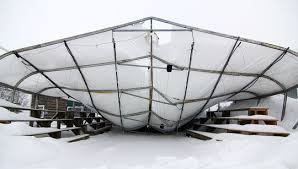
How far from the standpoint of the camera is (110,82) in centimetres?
659

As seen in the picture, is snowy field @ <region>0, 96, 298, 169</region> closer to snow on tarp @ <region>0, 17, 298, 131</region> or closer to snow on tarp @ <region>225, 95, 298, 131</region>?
snow on tarp @ <region>0, 17, 298, 131</region>

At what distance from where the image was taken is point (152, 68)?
604 cm

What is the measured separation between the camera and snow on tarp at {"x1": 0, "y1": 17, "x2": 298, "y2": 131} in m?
5.55

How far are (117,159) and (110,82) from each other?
3086 millimetres

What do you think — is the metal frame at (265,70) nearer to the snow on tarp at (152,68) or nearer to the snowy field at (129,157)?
the snow on tarp at (152,68)

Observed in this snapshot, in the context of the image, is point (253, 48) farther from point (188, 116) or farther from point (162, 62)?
point (188, 116)

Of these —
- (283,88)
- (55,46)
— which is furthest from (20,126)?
(283,88)

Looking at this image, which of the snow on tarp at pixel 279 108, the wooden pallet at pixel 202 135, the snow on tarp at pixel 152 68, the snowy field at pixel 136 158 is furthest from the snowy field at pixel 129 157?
the snow on tarp at pixel 279 108

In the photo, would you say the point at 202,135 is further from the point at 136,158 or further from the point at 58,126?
the point at 58,126

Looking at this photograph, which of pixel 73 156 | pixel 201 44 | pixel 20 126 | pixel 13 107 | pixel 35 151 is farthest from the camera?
pixel 201 44

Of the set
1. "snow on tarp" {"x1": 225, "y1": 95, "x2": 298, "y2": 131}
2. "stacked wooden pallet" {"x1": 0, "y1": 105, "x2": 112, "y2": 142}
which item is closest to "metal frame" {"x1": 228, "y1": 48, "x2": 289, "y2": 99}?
"snow on tarp" {"x1": 225, "y1": 95, "x2": 298, "y2": 131}

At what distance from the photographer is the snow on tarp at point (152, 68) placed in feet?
18.2

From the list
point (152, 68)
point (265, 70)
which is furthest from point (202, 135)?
point (265, 70)

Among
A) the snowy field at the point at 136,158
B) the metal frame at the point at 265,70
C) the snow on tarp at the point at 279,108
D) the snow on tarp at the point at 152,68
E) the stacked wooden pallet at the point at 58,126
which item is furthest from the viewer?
the snow on tarp at the point at 279,108
